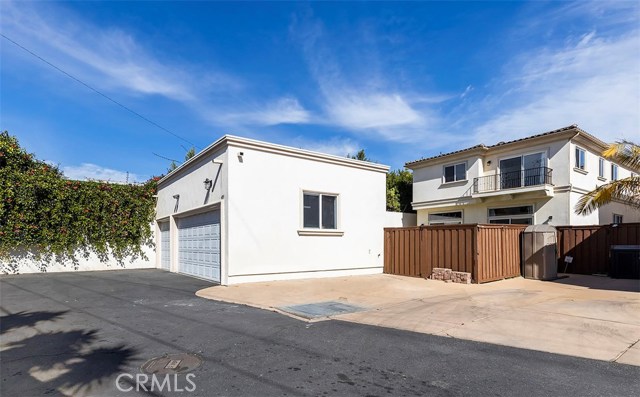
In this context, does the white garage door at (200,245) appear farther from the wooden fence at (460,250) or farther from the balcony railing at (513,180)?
the balcony railing at (513,180)

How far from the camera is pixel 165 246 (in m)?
17.8

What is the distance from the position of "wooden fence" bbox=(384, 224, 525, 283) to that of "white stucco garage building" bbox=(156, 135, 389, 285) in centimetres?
124

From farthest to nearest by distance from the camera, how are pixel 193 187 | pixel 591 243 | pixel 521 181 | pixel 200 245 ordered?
pixel 521 181, pixel 193 187, pixel 591 243, pixel 200 245

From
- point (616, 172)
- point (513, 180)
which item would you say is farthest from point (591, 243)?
point (616, 172)

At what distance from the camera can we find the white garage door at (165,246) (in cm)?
1717

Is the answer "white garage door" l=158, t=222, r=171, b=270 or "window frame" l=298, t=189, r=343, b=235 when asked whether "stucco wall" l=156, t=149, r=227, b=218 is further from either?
"window frame" l=298, t=189, r=343, b=235

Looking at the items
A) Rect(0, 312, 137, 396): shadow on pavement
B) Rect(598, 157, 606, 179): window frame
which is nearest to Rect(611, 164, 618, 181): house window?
Rect(598, 157, 606, 179): window frame

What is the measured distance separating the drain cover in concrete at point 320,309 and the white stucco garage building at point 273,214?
4.11 metres

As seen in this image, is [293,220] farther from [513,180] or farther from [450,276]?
[513,180]

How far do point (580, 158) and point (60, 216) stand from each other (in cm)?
2469

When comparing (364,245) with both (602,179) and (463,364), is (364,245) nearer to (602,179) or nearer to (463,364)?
(463,364)

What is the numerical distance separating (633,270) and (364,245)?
9284 mm

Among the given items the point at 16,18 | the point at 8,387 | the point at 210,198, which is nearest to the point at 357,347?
the point at 8,387

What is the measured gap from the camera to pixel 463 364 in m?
4.54
